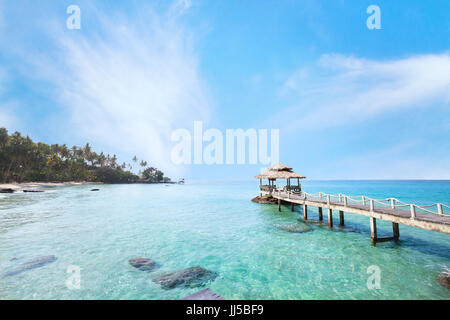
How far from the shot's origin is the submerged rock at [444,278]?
6731 mm

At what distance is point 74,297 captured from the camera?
234 inches

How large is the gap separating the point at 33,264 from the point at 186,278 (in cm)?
725

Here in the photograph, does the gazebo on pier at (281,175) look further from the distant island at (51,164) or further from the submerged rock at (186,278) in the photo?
the distant island at (51,164)

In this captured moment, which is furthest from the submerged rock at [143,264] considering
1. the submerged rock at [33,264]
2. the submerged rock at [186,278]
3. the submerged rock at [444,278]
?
the submerged rock at [444,278]

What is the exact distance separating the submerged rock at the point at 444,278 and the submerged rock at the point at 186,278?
869 centimetres

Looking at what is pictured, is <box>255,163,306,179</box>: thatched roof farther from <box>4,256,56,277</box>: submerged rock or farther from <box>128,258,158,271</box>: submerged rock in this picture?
<box>4,256,56,277</box>: submerged rock

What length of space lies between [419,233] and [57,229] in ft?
92.3

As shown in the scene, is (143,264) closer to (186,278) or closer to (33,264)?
(186,278)

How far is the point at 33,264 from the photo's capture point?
8.16 m

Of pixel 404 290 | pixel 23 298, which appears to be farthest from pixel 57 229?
pixel 404 290

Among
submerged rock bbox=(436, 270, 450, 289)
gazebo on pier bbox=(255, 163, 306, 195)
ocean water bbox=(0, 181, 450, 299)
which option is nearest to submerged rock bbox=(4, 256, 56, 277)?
ocean water bbox=(0, 181, 450, 299)

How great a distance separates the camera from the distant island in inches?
2148

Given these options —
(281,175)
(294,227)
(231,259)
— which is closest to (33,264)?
(231,259)
